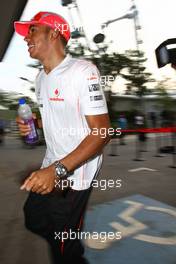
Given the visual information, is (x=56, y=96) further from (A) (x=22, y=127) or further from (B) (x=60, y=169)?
(A) (x=22, y=127)

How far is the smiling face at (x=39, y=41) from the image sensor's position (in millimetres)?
1529

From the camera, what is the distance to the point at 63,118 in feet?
4.83

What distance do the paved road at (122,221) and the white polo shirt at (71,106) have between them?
1.20 metres

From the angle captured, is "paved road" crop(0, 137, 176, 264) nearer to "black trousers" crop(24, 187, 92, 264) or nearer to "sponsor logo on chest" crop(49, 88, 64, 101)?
"black trousers" crop(24, 187, 92, 264)

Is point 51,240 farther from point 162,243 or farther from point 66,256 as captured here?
point 162,243

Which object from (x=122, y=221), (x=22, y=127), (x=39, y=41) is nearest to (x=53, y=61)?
(x=39, y=41)

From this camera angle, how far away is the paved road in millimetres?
2484

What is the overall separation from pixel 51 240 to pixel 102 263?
901 mm

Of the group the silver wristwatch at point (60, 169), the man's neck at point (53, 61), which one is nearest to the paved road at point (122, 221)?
the silver wristwatch at point (60, 169)

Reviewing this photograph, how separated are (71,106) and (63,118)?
85 millimetres

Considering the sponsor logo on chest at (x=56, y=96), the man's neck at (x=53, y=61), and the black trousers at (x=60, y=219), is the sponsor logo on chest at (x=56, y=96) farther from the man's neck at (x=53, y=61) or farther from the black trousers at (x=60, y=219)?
the black trousers at (x=60, y=219)

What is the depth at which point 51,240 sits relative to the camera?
1639 mm

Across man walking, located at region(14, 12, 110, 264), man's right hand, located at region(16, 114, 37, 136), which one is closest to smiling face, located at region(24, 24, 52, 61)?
man walking, located at region(14, 12, 110, 264)

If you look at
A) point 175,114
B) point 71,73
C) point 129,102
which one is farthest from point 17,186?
point 129,102
